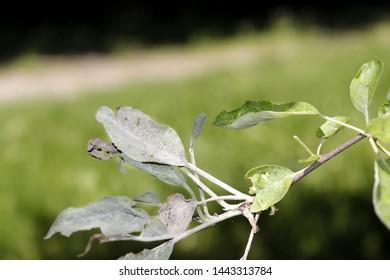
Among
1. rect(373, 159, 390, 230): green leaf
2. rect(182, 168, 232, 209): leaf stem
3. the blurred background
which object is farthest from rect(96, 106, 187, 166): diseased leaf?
the blurred background

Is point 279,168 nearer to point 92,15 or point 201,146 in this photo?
point 201,146

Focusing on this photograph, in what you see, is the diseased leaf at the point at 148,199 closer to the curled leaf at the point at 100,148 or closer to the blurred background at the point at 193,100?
the curled leaf at the point at 100,148

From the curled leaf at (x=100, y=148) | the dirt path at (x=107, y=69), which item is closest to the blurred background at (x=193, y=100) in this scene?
the dirt path at (x=107, y=69)

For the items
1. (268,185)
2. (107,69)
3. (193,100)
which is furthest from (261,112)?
(107,69)

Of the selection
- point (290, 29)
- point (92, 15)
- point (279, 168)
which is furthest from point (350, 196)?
point (92, 15)

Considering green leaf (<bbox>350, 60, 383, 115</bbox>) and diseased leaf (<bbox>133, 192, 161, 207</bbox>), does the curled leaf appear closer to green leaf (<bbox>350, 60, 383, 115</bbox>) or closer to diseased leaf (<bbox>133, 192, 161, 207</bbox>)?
diseased leaf (<bbox>133, 192, 161, 207</bbox>)
